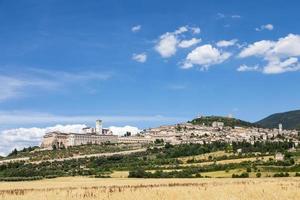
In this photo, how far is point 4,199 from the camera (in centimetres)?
3553

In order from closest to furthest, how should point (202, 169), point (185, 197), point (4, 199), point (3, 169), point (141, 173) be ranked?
point (185, 197)
point (4, 199)
point (141, 173)
point (202, 169)
point (3, 169)

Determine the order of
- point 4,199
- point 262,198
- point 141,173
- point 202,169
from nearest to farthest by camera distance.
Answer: point 262,198 → point 4,199 → point 141,173 → point 202,169

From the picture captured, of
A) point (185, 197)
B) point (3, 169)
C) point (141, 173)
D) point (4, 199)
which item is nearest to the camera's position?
point (185, 197)

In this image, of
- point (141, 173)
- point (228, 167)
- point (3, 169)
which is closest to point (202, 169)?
point (228, 167)

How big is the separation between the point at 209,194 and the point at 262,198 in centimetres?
405

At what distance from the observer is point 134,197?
106ft

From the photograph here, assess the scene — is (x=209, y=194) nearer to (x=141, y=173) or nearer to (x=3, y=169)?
(x=141, y=173)

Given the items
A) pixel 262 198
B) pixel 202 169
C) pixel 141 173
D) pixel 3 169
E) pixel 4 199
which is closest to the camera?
pixel 262 198

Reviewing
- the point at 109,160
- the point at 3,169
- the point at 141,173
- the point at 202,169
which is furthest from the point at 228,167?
the point at 3,169

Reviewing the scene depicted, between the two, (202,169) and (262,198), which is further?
(202,169)

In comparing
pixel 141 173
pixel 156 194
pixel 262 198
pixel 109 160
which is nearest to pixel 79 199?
pixel 156 194

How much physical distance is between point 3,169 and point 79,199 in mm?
162825

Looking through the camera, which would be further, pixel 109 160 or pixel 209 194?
pixel 109 160

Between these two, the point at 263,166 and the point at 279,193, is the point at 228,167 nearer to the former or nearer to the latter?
the point at 263,166
